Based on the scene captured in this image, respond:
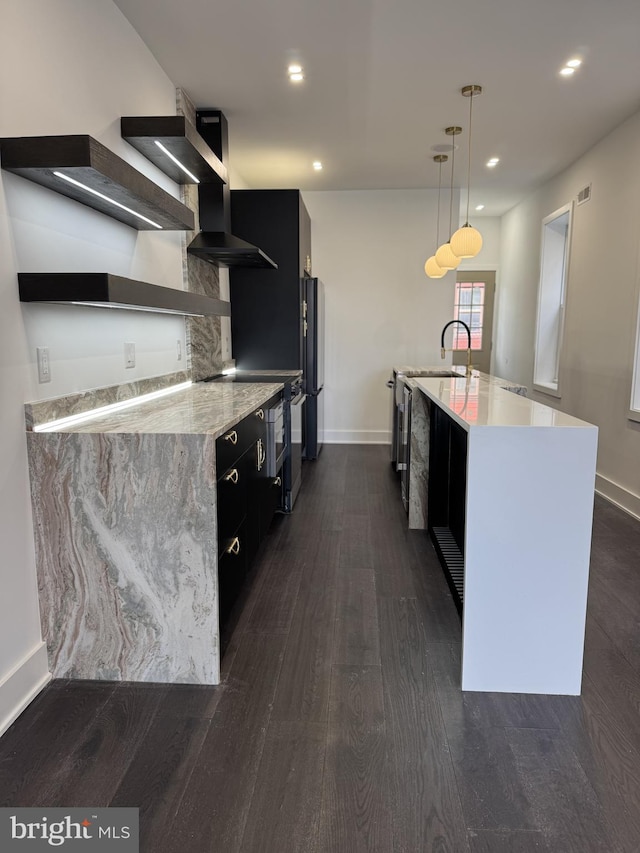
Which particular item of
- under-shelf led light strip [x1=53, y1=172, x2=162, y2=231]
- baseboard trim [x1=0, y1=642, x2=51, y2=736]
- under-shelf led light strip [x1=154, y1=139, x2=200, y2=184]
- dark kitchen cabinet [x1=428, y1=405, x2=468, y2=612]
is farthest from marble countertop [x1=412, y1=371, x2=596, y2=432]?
under-shelf led light strip [x1=154, y1=139, x2=200, y2=184]

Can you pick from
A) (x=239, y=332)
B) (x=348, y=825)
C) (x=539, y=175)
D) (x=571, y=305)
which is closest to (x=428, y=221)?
(x=539, y=175)

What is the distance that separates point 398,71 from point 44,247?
246 centimetres

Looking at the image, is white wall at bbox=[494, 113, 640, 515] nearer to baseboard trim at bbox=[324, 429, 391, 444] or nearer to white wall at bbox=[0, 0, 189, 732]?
baseboard trim at bbox=[324, 429, 391, 444]

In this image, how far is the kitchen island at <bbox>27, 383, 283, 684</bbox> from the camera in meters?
1.88

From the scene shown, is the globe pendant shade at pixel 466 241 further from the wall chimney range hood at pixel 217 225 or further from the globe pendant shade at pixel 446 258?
the wall chimney range hood at pixel 217 225

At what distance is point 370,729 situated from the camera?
1738 mm

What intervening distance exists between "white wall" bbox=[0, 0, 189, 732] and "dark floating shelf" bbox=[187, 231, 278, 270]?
0.77m

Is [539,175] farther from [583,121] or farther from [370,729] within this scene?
[370,729]

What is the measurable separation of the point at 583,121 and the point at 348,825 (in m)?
4.58

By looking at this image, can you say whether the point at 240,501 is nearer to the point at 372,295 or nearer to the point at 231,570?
the point at 231,570

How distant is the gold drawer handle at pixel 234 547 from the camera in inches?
85.3

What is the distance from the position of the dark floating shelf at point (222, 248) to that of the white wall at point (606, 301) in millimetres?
2644

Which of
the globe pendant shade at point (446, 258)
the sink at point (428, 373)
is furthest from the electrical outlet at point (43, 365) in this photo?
the sink at point (428, 373)

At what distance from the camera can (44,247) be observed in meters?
1.95
